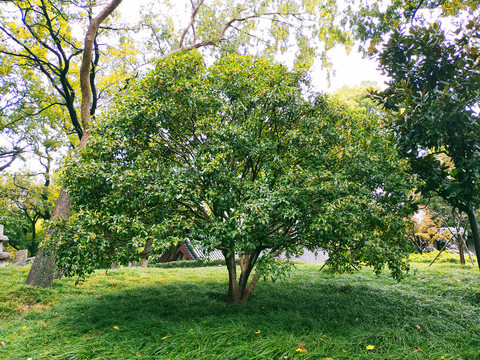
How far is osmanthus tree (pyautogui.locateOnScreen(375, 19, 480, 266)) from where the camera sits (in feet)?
16.3

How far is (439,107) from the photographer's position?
201 inches

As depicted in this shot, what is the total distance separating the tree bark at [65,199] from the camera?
7.20 meters

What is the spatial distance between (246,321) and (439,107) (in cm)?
500

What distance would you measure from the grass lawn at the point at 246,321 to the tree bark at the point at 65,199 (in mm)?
373

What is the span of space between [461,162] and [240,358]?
490 cm

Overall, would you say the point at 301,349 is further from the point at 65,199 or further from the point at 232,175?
the point at 65,199

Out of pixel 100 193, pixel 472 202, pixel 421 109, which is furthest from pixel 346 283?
pixel 100 193

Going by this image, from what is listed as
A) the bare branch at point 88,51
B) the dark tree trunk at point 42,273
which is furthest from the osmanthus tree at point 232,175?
the bare branch at point 88,51

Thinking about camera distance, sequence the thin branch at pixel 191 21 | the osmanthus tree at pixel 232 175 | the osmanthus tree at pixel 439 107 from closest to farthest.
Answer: the osmanthus tree at pixel 232 175 < the osmanthus tree at pixel 439 107 < the thin branch at pixel 191 21

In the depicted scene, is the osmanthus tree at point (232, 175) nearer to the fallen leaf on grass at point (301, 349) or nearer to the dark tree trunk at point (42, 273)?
the fallen leaf on grass at point (301, 349)

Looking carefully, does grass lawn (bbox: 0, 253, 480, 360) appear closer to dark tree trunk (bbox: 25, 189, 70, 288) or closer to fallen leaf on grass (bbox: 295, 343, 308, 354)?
fallen leaf on grass (bbox: 295, 343, 308, 354)

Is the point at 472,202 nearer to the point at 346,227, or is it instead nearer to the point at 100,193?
the point at 346,227

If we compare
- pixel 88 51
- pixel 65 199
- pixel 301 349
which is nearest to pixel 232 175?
pixel 301 349

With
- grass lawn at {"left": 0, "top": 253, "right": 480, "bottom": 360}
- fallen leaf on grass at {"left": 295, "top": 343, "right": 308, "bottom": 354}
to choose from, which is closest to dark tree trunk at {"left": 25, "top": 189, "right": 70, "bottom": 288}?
grass lawn at {"left": 0, "top": 253, "right": 480, "bottom": 360}
